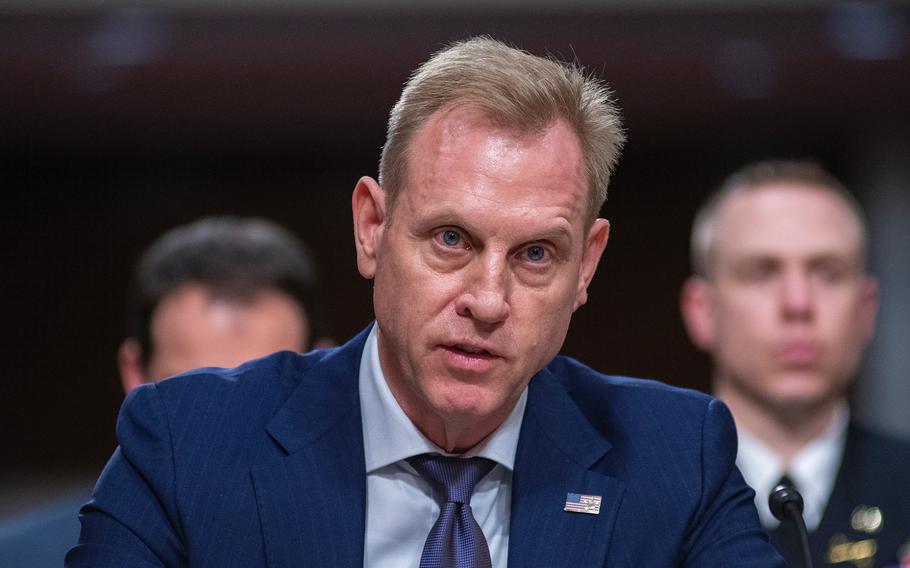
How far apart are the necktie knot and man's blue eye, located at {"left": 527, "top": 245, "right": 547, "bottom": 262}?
0.36 m

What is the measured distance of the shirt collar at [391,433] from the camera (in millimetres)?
2002

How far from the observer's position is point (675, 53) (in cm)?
578

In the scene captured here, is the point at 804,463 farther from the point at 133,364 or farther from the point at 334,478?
the point at 334,478

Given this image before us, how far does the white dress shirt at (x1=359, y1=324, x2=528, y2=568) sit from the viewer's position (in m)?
1.98

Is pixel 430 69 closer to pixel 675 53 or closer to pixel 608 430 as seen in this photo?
pixel 608 430

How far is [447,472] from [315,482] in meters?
0.21

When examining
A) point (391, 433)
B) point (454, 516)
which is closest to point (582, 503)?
point (454, 516)

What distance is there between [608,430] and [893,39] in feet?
13.8

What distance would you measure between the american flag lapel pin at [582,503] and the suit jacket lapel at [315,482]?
319 millimetres

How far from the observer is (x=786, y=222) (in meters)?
3.51

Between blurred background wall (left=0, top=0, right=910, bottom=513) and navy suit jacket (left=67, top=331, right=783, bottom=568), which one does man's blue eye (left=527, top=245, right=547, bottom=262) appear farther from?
blurred background wall (left=0, top=0, right=910, bottom=513)

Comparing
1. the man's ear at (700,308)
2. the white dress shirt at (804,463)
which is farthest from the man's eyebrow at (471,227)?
the man's ear at (700,308)

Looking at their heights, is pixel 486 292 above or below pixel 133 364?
above

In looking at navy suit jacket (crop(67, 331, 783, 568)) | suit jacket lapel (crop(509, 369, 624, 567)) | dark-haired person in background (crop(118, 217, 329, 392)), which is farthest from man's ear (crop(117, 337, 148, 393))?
suit jacket lapel (crop(509, 369, 624, 567))
